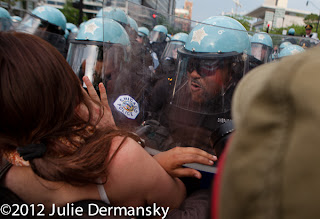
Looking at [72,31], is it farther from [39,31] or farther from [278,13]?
[278,13]

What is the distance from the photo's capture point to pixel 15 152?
1141mm

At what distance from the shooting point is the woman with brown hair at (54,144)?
3.29 ft

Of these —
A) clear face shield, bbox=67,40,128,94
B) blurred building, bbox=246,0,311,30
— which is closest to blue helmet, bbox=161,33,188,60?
clear face shield, bbox=67,40,128,94

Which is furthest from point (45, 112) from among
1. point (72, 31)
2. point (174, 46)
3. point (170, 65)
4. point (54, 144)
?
point (72, 31)

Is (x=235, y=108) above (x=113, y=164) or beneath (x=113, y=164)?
above

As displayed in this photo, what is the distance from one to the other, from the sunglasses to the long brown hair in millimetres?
721

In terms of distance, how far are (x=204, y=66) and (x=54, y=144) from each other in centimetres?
100

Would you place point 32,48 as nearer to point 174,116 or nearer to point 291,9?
A: point 174,116

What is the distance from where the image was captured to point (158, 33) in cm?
194

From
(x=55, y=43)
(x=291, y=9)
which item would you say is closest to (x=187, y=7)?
(x=291, y=9)

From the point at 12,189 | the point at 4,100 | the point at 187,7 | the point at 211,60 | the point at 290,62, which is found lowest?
the point at 12,189

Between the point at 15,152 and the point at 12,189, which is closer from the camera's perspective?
the point at 12,189

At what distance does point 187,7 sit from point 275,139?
9894cm

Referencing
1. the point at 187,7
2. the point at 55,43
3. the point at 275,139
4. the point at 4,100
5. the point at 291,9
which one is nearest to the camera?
the point at 275,139
